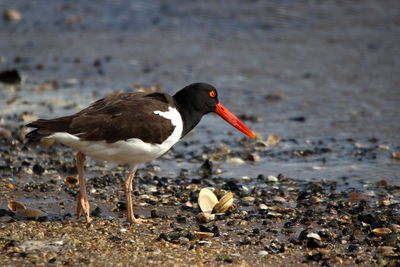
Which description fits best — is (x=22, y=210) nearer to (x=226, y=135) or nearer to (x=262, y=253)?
(x=262, y=253)

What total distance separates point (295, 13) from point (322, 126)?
6.47 m

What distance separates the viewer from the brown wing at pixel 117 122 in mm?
5254

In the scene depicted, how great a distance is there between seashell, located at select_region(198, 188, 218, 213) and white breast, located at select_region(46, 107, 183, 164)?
0.59 metres

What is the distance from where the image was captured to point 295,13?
14828 millimetres

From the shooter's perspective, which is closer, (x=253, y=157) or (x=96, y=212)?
(x=96, y=212)

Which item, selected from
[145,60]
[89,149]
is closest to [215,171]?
[89,149]

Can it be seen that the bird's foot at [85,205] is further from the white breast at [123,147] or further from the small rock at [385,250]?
the small rock at [385,250]

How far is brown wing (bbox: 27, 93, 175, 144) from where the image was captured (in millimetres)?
5254

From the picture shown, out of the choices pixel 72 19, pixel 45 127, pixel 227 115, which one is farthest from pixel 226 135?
pixel 72 19

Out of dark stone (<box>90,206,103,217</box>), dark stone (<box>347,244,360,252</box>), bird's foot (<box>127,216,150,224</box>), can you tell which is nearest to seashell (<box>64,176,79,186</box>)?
dark stone (<box>90,206,103,217</box>)

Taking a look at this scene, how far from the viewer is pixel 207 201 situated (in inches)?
231

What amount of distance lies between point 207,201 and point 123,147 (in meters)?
0.97

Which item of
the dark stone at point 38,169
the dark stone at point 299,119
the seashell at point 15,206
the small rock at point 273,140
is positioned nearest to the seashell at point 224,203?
the seashell at point 15,206

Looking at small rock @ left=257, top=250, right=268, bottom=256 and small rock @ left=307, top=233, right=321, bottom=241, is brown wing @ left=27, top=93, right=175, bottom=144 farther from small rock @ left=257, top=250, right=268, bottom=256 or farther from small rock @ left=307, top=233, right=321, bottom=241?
small rock @ left=307, top=233, right=321, bottom=241
